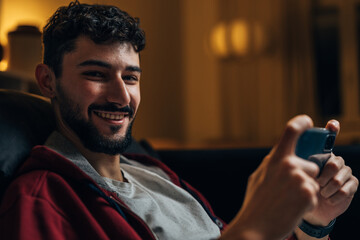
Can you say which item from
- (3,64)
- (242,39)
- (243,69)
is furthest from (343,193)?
(243,69)

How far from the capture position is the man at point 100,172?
74 centimetres

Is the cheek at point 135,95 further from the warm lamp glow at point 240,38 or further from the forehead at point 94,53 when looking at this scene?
the warm lamp glow at point 240,38

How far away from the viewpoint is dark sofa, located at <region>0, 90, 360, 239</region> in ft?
3.00

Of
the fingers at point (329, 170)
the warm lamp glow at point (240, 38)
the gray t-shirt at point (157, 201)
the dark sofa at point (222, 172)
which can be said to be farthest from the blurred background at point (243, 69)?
the fingers at point (329, 170)

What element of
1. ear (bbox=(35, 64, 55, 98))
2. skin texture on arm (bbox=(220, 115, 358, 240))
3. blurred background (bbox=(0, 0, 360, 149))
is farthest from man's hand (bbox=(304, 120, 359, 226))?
blurred background (bbox=(0, 0, 360, 149))

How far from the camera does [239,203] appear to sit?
4.19 ft

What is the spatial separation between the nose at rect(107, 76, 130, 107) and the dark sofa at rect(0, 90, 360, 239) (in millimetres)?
206

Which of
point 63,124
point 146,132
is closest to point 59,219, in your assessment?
point 63,124

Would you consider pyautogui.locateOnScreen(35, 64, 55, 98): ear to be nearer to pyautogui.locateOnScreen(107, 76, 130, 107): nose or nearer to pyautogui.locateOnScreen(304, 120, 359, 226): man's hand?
pyautogui.locateOnScreen(107, 76, 130, 107): nose

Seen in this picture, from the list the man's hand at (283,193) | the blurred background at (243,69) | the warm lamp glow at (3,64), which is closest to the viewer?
the man's hand at (283,193)

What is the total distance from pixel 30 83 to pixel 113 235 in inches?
60.1

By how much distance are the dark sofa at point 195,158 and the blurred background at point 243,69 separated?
1950 millimetres

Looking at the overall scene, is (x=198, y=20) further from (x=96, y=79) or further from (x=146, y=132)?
(x=96, y=79)

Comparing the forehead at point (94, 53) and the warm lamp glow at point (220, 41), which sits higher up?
the forehead at point (94, 53)
